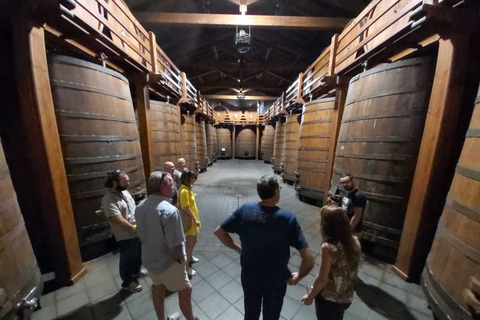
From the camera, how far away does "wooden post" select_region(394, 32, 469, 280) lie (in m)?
2.31

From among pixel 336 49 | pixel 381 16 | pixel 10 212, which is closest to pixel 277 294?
pixel 10 212

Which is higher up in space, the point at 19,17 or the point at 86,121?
the point at 19,17

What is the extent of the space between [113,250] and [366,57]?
20.9 feet

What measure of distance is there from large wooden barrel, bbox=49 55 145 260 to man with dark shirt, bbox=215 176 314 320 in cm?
272

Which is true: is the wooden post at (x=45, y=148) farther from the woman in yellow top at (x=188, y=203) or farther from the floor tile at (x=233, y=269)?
the floor tile at (x=233, y=269)

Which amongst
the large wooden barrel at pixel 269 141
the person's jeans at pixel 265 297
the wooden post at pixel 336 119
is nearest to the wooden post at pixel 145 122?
the person's jeans at pixel 265 297

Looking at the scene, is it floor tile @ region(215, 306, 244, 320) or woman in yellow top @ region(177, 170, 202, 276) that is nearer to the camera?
floor tile @ region(215, 306, 244, 320)

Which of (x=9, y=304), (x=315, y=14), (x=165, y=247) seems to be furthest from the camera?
(x=315, y=14)

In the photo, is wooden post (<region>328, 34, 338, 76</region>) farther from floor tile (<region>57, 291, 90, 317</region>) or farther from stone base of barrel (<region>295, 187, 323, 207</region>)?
floor tile (<region>57, 291, 90, 317</region>)

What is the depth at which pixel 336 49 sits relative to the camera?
4.90 metres

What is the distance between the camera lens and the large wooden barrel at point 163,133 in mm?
5520

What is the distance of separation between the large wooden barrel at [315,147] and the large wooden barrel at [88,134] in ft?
17.0

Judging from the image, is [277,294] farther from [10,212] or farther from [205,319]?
[10,212]

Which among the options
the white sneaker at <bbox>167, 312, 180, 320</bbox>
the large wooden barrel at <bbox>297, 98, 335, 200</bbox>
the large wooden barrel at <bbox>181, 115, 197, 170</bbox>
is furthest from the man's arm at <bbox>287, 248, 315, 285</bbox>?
the large wooden barrel at <bbox>181, 115, 197, 170</bbox>
